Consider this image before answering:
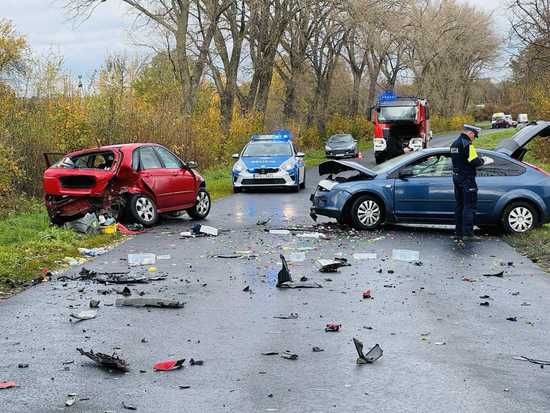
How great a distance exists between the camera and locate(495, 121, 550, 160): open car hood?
48.3 ft

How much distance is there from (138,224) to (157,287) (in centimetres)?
628

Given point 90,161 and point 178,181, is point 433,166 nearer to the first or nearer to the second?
point 178,181

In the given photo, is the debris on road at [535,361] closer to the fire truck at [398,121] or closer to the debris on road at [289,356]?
the debris on road at [289,356]

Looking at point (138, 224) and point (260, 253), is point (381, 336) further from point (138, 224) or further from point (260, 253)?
point (138, 224)

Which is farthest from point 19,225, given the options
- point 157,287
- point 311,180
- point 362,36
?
point 362,36

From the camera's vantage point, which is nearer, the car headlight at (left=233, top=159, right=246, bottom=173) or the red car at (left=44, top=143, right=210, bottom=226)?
the red car at (left=44, top=143, right=210, bottom=226)

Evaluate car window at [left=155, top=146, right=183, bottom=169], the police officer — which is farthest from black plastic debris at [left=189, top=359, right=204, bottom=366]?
car window at [left=155, top=146, right=183, bottom=169]

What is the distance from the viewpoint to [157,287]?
9.53 metres

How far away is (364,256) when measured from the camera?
466 inches

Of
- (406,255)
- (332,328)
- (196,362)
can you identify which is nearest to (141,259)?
(406,255)

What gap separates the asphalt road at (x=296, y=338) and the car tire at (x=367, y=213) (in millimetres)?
3038

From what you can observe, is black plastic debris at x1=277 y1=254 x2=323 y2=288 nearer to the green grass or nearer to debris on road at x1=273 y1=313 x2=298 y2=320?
debris on road at x1=273 y1=313 x2=298 y2=320

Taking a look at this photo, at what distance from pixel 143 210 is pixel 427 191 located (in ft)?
18.5

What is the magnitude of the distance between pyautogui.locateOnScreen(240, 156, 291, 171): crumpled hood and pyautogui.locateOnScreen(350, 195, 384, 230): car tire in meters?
10.3
